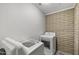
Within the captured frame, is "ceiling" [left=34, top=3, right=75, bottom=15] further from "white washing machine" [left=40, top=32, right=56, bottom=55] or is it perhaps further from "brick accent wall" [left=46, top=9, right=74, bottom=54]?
"white washing machine" [left=40, top=32, right=56, bottom=55]

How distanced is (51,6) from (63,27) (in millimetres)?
339

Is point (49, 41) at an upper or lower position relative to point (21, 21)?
lower

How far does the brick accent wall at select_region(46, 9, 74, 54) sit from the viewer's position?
129 centimetres

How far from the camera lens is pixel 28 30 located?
4.44 ft

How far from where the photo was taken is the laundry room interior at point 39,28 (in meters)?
1.24

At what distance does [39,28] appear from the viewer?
138 cm

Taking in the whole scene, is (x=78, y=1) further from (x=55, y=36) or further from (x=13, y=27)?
(x=13, y=27)

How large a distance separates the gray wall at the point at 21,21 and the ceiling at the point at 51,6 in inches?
2.8

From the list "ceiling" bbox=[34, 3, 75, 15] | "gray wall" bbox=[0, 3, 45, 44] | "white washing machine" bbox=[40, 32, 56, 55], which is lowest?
"white washing machine" bbox=[40, 32, 56, 55]

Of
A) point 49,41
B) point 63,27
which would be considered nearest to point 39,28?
point 49,41

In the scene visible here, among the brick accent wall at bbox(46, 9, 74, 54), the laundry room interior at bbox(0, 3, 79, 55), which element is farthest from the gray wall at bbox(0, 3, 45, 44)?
the brick accent wall at bbox(46, 9, 74, 54)

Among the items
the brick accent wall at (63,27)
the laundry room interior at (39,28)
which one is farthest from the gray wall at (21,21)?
the brick accent wall at (63,27)

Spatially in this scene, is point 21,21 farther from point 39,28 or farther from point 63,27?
point 63,27

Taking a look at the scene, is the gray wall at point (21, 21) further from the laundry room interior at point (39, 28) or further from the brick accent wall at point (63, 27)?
the brick accent wall at point (63, 27)
